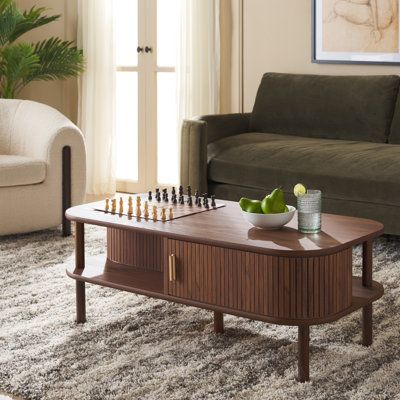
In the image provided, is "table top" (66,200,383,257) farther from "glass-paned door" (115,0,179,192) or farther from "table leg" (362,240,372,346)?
"glass-paned door" (115,0,179,192)

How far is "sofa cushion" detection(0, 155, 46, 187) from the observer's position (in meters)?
4.83

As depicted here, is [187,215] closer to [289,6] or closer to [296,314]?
[296,314]

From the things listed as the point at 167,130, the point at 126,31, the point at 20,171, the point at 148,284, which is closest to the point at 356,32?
the point at 167,130

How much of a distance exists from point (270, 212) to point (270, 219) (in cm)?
3

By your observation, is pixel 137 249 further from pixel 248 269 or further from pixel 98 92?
pixel 98 92

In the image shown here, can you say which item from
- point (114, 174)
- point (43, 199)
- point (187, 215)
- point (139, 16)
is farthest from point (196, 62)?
point (187, 215)

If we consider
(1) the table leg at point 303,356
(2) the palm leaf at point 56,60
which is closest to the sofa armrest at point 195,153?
(2) the palm leaf at point 56,60

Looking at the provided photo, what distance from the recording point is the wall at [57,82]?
6.82 meters

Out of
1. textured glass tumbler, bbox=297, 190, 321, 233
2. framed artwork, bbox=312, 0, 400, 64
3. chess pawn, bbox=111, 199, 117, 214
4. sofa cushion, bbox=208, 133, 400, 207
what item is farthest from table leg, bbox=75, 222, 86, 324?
framed artwork, bbox=312, 0, 400, 64

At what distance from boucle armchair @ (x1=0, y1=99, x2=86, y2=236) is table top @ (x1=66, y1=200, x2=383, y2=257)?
1.44 meters

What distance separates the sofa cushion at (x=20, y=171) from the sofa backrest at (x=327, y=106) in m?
1.53

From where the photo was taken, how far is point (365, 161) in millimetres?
4660

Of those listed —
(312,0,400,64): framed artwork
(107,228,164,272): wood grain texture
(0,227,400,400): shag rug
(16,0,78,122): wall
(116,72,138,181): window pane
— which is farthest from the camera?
(16,0,78,122): wall

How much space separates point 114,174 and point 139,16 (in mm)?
1145
